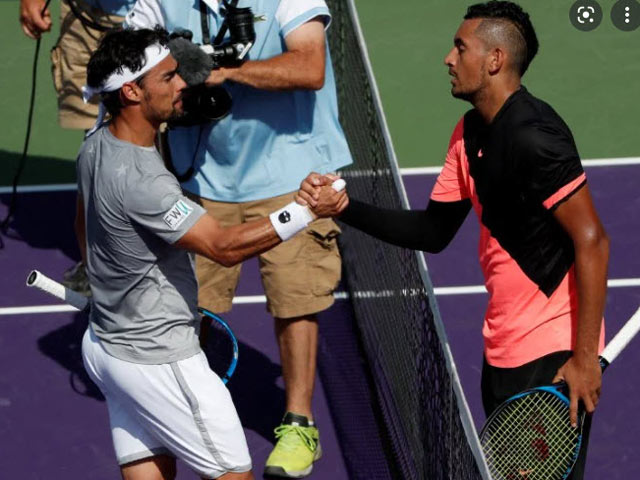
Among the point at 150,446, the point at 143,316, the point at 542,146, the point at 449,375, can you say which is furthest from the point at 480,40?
the point at 150,446

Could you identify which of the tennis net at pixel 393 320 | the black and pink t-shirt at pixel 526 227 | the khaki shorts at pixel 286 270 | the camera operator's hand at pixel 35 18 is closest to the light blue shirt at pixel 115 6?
the camera operator's hand at pixel 35 18

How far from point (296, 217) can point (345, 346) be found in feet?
7.30

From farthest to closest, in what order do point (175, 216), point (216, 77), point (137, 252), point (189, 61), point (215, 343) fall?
1. point (215, 343)
2. point (216, 77)
3. point (189, 61)
4. point (137, 252)
5. point (175, 216)

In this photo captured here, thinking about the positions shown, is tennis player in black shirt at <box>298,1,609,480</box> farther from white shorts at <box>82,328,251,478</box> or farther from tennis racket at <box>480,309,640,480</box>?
white shorts at <box>82,328,251,478</box>

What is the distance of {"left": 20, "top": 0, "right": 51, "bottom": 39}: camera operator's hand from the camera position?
772 cm

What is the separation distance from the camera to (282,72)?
20.5 ft

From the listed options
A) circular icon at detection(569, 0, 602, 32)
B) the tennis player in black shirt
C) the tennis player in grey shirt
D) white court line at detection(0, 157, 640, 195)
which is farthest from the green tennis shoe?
circular icon at detection(569, 0, 602, 32)

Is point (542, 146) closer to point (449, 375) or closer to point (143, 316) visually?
point (449, 375)

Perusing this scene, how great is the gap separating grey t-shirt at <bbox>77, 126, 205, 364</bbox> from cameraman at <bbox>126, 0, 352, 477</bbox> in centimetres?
117

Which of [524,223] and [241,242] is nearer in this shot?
[524,223]

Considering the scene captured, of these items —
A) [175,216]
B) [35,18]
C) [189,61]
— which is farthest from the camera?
[35,18]

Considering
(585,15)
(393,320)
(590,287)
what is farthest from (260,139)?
(585,15)

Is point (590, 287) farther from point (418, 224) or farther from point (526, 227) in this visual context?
point (418, 224)

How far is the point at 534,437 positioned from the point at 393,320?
167 cm
